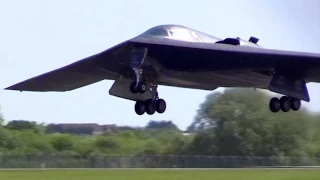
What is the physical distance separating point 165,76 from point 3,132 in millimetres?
55856

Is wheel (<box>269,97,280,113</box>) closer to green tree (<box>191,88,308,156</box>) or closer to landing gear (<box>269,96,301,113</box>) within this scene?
landing gear (<box>269,96,301,113</box>)

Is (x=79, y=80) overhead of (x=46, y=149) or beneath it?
overhead

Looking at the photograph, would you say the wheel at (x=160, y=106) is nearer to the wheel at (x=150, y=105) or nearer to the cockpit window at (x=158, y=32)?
the wheel at (x=150, y=105)

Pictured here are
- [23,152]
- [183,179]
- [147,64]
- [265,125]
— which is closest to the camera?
[147,64]

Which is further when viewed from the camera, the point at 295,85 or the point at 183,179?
the point at 183,179

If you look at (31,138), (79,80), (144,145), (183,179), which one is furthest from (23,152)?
(79,80)

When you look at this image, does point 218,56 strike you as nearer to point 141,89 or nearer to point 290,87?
point 141,89

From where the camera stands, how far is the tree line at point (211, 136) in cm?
6712

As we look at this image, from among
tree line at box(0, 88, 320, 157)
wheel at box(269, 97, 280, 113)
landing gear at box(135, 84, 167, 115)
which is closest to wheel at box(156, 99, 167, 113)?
landing gear at box(135, 84, 167, 115)

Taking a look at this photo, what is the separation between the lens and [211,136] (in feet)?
268

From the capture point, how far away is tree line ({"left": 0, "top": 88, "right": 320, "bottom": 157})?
67.1 m

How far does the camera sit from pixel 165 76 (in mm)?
36125

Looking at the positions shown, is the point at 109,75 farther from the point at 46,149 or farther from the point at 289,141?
the point at 46,149

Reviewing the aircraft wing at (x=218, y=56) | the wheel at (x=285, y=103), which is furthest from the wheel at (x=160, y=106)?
the wheel at (x=285, y=103)
